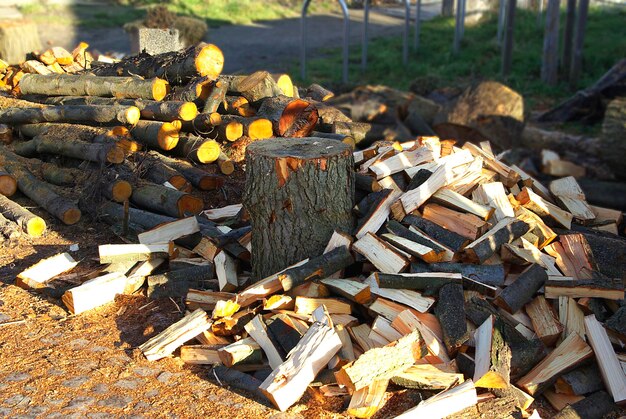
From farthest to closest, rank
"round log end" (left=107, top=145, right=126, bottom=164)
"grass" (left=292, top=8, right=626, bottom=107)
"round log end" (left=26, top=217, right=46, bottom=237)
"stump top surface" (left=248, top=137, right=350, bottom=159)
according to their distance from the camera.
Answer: "grass" (left=292, top=8, right=626, bottom=107) → "round log end" (left=107, top=145, right=126, bottom=164) → "round log end" (left=26, top=217, right=46, bottom=237) → "stump top surface" (left=248, top=137, right=350, bottom=159)

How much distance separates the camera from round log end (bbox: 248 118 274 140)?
7316mm

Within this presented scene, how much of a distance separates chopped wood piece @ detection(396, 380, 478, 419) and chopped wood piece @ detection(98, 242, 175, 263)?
244 cm

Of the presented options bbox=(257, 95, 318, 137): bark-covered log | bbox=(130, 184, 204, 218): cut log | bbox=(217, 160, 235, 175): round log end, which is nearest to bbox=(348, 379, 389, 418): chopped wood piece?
bbox=(130, 184, 204, 218): cut log

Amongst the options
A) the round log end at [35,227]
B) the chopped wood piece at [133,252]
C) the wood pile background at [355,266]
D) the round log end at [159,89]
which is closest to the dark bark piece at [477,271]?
the wood pile background at [355,266]

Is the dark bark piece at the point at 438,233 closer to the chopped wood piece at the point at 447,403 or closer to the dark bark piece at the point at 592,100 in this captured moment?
the chopped wood piece at the point at 447,403

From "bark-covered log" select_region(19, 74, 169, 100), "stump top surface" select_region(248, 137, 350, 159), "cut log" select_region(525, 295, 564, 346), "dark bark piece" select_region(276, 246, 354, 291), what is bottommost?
"cut log" select_region(525, 295, 564, 346)

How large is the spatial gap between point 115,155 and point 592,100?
806 centimetres

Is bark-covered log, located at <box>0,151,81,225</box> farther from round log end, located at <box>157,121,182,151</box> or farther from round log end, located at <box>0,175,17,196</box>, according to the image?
round log end, located at <box>157,121,182,151</box>

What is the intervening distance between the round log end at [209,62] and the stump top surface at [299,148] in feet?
10.5

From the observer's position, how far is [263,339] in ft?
13.9

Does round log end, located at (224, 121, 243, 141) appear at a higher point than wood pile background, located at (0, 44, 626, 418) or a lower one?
higher

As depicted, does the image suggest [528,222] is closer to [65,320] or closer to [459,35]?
[65,320]

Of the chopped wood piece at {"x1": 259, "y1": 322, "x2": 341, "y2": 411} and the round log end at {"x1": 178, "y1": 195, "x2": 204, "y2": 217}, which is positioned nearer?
the chopped wood piece at {"x1": 259, "y1": 322, "x2": 341, "y2": 411}

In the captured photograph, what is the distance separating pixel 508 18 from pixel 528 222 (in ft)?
33.7
